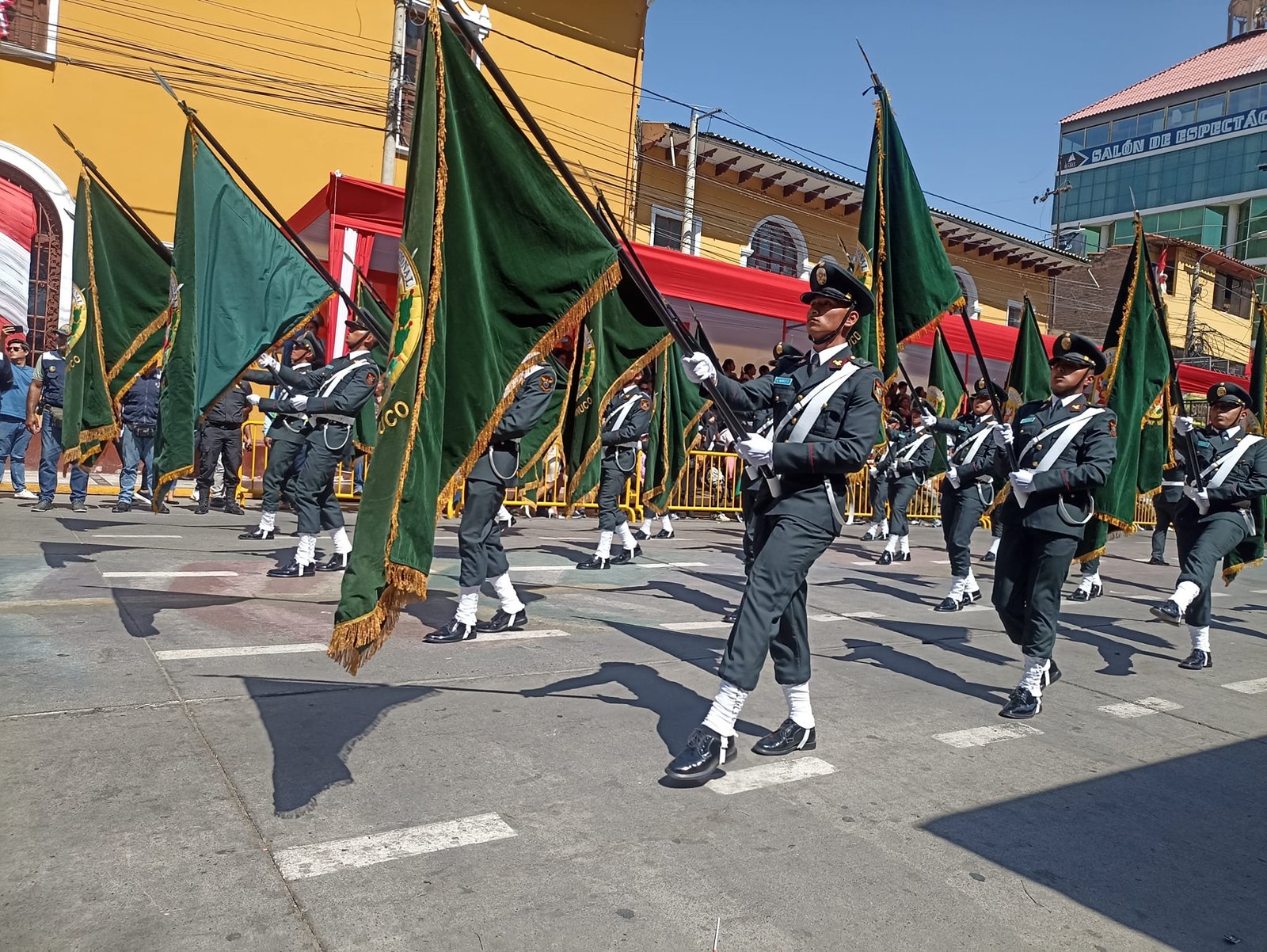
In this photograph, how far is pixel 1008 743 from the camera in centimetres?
480

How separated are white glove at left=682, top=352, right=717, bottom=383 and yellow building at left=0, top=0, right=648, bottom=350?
1296 centimetres

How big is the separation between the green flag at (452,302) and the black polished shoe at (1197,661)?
199 inches

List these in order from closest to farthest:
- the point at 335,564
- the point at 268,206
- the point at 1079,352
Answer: the point at 1079,352
the point at 268,206
the point at 335,564

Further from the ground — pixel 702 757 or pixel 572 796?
pixel 702 757

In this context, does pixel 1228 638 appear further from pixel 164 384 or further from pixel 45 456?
pixel 45 456

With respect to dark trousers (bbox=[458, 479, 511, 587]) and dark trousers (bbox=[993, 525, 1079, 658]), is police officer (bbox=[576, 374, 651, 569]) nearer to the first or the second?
dark trousers (bbox=[458, 479, 511, 587])

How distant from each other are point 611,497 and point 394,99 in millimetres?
10002

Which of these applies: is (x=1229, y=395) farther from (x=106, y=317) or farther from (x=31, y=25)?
(x=31, y=25)

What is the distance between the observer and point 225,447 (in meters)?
12.4

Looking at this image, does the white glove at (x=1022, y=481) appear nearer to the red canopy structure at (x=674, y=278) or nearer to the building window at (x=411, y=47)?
the red canopy structure at (x=674, y=278)

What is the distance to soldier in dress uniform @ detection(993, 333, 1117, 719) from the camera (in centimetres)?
543

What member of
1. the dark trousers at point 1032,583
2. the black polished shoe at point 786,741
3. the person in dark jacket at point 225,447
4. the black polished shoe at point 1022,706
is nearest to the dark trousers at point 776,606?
the black polished shoe at point 786,741

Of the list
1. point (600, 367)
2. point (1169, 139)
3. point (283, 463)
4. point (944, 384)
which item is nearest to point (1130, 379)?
point (944, 384)

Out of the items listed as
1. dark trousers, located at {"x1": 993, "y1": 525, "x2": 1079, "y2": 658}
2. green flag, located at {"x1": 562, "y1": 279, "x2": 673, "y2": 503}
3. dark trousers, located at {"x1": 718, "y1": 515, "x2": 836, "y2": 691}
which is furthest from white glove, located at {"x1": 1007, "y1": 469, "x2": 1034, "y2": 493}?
green flag, located at {"x1": 562, "y1": 279, "x2": 673, "y2": 503}
